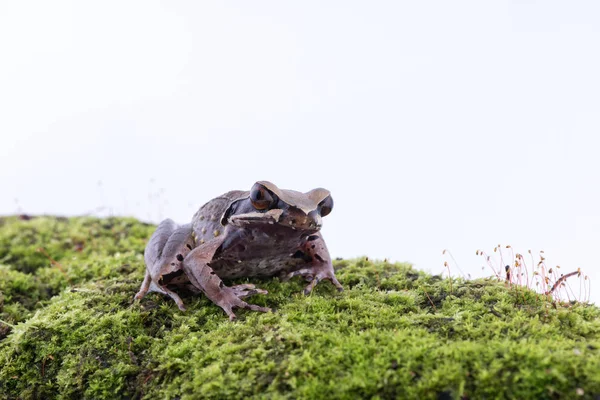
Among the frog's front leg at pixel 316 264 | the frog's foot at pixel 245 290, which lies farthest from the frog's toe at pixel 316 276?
the frog's foot at pixel 245 290

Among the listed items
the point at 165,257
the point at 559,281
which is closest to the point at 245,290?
the point at 165,257

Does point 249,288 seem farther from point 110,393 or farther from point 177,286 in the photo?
point 110,393

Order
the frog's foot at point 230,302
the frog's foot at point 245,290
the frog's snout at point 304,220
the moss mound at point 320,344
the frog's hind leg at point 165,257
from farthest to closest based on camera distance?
1. the frog's hind leg at point 165,257
2. the frog's foot at point 245,290
3. the frog's foot at point 230,302
4. the frog's snout at point 304,220
5. the moss mound at point 320,344

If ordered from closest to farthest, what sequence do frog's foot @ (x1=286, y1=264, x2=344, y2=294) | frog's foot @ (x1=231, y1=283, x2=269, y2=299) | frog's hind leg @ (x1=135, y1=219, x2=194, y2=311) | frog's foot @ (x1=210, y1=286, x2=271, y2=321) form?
1. frog's foot @ (x1=210, y1=286, x2=271, y2=321)
2. frog's foot @ (x1=231, y1=283, x2=269, y2=299)
3. frog's hind leg @ (x1=135, y1=219, x2=194, y2=311)
4. frog's foot @ (x1=286, y1=264, x2=344, y2=294)

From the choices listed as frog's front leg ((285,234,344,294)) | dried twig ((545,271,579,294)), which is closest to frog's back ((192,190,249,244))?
frog's front leg ((285,234,344,294))

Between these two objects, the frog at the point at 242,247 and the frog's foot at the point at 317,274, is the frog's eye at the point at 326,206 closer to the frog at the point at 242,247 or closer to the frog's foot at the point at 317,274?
the frog at the point at 242,247

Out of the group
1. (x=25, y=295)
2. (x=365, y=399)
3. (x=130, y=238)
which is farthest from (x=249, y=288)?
(x=130, y=238)

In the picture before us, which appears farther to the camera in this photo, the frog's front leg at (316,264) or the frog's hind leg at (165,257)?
the frog's front leg at (316,264)

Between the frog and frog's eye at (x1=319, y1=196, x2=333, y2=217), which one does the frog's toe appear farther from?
frog's eye at (x1=319, y1=196, x2=333, y2=217)
